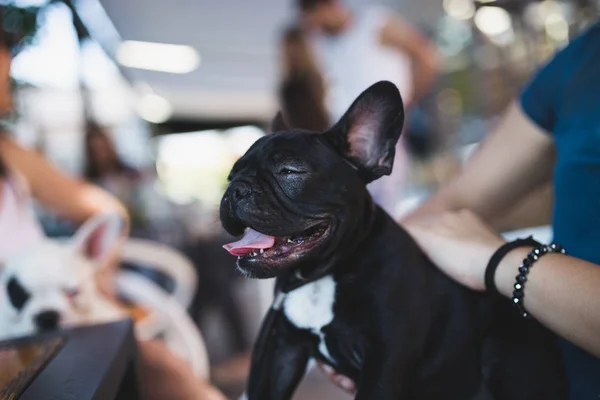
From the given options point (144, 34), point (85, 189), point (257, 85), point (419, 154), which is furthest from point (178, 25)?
point (85, 189)

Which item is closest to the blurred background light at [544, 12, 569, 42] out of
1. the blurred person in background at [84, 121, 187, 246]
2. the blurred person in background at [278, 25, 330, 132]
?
the blurred person in background at [278, 25, 330, 132]

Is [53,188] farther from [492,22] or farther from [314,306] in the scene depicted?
[492,22]

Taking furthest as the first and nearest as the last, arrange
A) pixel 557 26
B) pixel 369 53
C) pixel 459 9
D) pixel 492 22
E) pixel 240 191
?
pixel 459 9 < pixel 492 22 < pixel 557 26 < pixel 369 53 < pixel 240 191

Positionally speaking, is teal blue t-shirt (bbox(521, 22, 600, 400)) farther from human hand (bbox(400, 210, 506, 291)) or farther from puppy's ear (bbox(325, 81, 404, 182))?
puppy's ear (bbox(325, 81, 404, 182))

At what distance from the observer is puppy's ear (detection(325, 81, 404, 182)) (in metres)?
0.56

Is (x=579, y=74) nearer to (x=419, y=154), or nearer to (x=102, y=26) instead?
(x=419, y=154)

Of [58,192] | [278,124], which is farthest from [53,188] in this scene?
[278,124]

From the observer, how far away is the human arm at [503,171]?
810 millimetres

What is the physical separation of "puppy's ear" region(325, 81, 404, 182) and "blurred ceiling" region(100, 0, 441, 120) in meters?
3.57

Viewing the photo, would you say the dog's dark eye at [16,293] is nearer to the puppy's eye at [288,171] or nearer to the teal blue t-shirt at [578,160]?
the puppy's eye at [288,171]

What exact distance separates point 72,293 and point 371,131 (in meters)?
0.69

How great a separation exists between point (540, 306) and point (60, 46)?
1.41 meters

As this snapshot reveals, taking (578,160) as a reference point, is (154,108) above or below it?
below

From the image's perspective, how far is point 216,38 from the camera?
5434 millimetres
